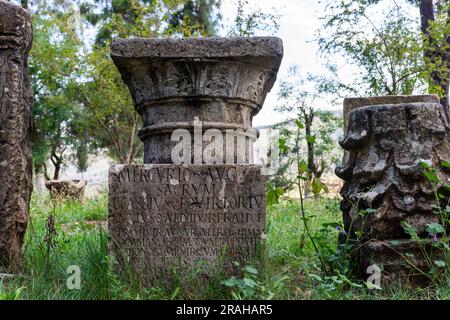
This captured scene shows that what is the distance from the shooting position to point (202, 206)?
3195 mm

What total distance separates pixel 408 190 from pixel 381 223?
10.6 inches

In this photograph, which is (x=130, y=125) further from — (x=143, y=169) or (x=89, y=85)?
(x=143, y=169)

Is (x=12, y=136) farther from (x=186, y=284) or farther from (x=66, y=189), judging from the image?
(x=66, y=189)

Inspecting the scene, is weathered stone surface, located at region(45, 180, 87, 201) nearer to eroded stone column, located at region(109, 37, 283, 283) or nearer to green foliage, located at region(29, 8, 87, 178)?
green foliage, located at region(29, 8, 87, 178)

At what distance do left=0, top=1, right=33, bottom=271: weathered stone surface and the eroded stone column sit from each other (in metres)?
0.74

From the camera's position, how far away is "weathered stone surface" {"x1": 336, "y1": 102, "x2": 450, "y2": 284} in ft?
9.91

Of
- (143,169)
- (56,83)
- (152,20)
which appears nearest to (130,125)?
(56,83)

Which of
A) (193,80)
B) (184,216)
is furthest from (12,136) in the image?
(193,80)

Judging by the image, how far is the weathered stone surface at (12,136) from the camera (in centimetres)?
334

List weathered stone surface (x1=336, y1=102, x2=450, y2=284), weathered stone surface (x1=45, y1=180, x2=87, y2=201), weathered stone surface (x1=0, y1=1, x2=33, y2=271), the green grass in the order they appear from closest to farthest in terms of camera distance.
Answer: the green grass
weathered stone surface (x1=336, y1=102, x2=450, y2=284)
weathered stone surface (x1=0, y1=1, x2=33, y2=271)
weathered stone surface (x1=45, y1=180, x2=87, y2=201)

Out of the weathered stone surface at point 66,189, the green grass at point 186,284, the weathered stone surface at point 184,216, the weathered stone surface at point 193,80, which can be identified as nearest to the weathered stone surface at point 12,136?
the green grass at point 186,284

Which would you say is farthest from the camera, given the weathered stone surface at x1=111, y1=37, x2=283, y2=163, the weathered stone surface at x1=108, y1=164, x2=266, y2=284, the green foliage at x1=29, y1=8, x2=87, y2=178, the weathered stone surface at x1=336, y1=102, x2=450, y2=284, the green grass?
the green foliage at x1=29, y1=8, x2=87, y2=178

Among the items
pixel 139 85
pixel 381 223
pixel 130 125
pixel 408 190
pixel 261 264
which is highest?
pixel 130 125

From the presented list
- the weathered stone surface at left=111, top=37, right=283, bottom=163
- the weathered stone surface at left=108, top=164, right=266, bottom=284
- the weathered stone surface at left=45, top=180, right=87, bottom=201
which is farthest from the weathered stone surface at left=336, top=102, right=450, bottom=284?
the weathered stone surface at left=45, top=180, right=87, bottom=201
